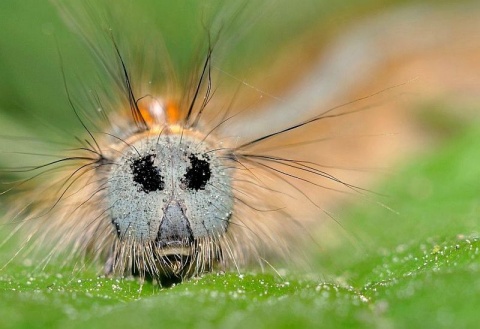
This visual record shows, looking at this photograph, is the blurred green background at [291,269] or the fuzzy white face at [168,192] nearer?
the blurred green background at [291,269]

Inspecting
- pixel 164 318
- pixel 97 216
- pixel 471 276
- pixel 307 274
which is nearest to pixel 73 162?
pixel 97 216

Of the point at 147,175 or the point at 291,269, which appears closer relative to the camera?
the point at 147,175

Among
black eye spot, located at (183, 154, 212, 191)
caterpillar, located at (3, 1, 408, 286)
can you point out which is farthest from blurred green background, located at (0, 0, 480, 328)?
black eye spot, located at (183, 154, 212, 191)

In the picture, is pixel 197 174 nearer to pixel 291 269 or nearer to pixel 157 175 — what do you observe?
pixel 157 175

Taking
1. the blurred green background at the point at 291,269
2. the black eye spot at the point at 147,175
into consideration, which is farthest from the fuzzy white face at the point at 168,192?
the blurred green background at the point at 291,269

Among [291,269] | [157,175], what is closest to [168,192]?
[157,175]

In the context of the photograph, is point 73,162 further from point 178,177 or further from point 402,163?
point 402,163

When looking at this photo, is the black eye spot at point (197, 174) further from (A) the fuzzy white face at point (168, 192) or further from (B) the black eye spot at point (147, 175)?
(B) the black eye spot at point (147, 175)
